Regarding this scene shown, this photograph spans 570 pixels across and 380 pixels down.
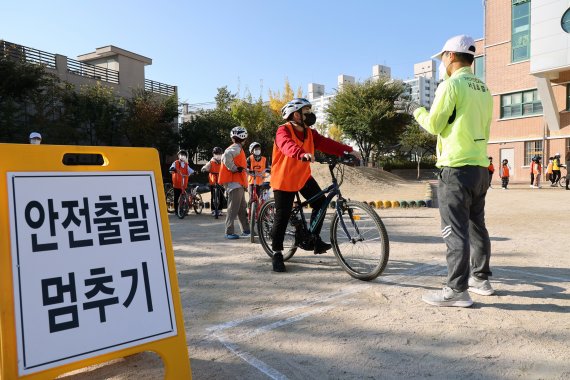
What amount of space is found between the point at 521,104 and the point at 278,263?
29188 mm

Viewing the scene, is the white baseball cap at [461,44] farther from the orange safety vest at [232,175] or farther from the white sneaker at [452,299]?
the orange safety vest at [232,175]

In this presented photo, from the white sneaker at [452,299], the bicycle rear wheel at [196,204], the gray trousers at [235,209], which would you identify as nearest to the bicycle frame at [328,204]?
the white sneaker at [452,299]

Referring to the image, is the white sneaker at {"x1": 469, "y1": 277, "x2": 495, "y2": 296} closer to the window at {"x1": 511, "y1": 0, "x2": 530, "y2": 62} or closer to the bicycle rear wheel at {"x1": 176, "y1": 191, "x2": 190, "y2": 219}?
the bicycle rear wheel at {"x1": 176, "y1": 191, "x2": 190, "y2": 219}

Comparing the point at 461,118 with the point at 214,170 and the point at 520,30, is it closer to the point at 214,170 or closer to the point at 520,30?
the point at 214,170

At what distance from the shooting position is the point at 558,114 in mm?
26000

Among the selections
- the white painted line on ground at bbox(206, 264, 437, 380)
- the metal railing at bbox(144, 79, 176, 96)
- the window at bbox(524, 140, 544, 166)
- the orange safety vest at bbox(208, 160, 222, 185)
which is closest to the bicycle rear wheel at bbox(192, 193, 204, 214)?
the orange safety vest at bbox(208, 160, 222, 185)

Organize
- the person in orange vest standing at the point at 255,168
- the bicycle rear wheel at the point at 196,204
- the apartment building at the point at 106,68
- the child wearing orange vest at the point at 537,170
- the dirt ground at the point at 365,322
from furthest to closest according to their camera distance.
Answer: the apartment building at the point at 106,68
the child wearing orange vest at the point at 537,170
the bicycle rear wheel at the point at 196,204
the person in orange vest standing at the point at 255,168
the dirt ground at the point at 365,322

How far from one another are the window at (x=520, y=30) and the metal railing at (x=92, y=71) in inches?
1112

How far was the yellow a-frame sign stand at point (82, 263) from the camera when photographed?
5.87 feet

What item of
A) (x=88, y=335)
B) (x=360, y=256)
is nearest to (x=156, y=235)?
(x=88, y=335)

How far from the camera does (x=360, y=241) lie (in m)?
4.21

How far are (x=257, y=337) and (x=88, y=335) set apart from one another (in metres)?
1.17

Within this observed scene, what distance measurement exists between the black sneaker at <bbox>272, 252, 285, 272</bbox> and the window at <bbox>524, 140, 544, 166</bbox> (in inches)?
1097

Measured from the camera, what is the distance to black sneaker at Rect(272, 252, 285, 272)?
182 inches
